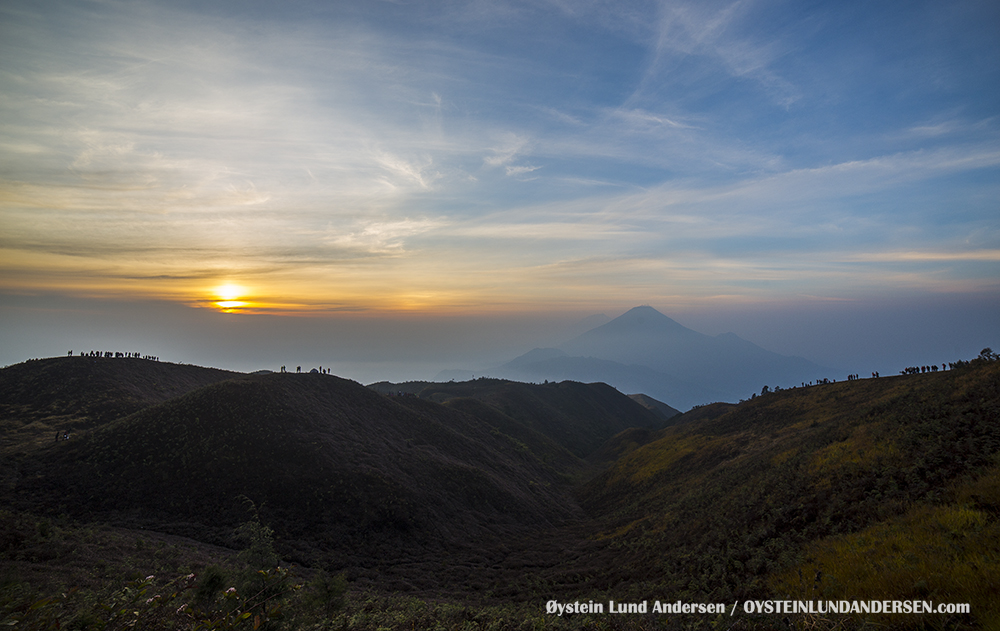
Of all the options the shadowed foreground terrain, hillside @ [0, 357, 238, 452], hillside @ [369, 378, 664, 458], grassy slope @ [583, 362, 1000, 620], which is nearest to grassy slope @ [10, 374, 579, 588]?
the shadowed foreground terrain

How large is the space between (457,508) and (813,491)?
25.6 m

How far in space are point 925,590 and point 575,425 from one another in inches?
3403

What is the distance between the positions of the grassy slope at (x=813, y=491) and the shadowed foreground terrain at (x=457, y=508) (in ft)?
0.43

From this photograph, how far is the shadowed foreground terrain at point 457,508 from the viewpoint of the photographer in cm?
1002

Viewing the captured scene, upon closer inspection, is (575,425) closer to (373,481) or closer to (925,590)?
(373,481)

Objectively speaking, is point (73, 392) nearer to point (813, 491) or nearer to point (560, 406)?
point (813, 491)

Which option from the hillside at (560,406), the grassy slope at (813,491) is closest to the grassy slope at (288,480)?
the grassy slope at (813,491)

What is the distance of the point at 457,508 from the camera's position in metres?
33.0

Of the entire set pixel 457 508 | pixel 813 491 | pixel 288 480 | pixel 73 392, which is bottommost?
pixel 457 508

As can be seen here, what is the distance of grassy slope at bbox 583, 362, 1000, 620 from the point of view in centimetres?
1423

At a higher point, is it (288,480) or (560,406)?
(288,480)

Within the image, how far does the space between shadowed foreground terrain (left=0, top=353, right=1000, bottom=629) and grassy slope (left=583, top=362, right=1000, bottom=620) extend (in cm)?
13

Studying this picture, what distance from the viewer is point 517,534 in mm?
32031

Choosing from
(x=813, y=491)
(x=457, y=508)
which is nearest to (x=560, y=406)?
(x=457, y=508)
